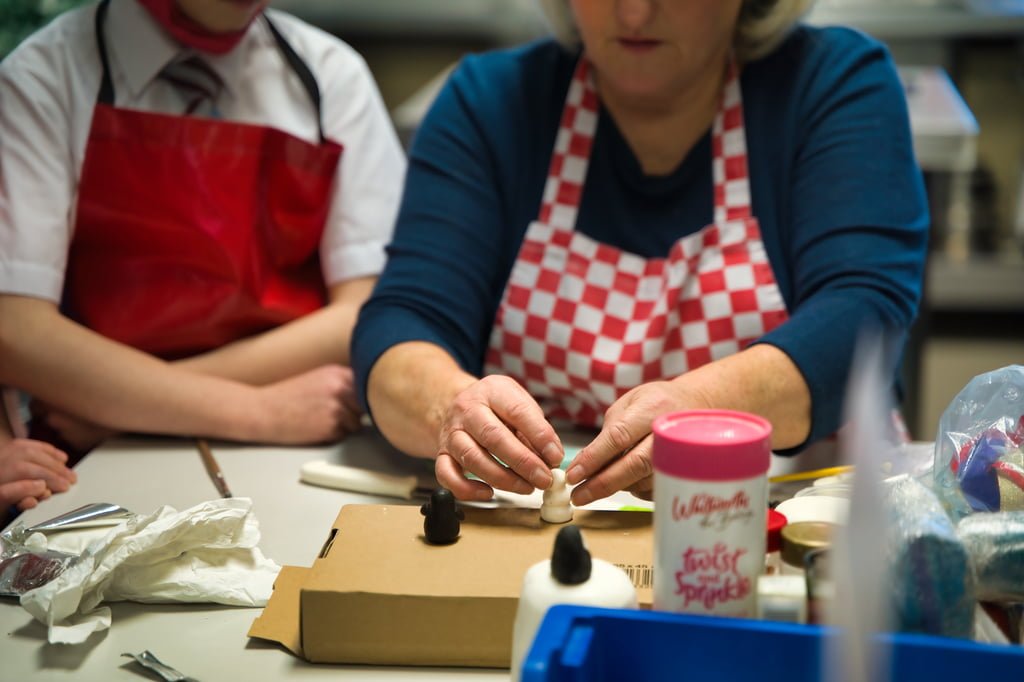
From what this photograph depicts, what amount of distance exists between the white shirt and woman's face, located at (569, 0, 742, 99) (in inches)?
16.1

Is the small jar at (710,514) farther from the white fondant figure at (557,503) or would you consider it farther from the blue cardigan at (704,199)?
the blue cardigan at (704,199)

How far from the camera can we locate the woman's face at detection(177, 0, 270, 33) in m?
1.43

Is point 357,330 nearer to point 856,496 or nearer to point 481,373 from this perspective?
point 481,373

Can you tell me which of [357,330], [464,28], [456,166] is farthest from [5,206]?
[464,28]

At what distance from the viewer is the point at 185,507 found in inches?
46.8

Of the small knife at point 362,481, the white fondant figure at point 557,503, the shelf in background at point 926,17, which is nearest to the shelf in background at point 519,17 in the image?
the shelf in background at point 926,17

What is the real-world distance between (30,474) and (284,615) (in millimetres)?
474

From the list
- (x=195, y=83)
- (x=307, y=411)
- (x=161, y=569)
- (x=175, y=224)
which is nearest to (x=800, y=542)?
(x=161, y=569)

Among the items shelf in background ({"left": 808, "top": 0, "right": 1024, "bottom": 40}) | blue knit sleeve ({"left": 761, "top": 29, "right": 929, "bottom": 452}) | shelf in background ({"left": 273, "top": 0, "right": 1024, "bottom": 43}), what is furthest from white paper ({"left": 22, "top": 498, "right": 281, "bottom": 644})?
shelf in background ({"left": 808, "top": 0, "right": 1024, "bottom": 40})

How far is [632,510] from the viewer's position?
101cm

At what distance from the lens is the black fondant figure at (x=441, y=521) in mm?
926

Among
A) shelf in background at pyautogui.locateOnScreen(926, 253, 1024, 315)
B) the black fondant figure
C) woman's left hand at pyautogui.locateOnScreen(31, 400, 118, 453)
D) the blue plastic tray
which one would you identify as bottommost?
shelf in background at pyautogui.locateOnScreen(926, 253, 1024, 315)

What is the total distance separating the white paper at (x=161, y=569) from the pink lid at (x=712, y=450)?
17.3 inches

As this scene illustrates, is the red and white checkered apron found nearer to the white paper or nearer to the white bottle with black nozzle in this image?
the white paper
